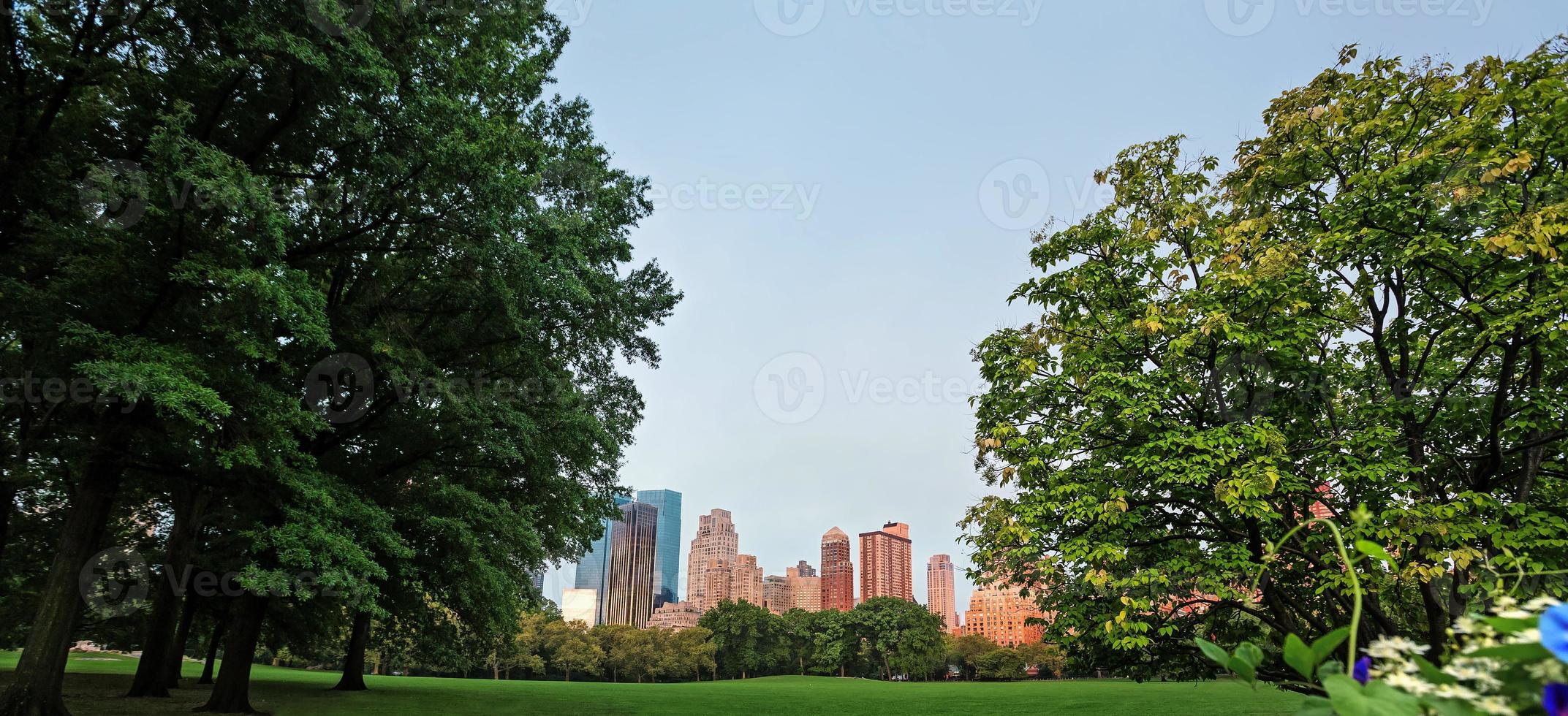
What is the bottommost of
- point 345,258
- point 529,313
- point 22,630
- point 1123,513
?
point 22,630

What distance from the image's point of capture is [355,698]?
2716cm

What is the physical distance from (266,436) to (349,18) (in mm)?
7126

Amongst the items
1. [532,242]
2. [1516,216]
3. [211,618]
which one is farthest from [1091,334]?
[211,618]

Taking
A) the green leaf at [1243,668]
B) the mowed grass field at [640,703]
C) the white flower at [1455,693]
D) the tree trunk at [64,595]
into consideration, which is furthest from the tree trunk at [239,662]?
the white flower at [1455,693]

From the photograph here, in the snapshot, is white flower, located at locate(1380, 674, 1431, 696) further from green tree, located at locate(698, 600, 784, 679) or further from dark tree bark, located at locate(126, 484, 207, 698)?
green tree, located at locate(698, 600, 784, 679)

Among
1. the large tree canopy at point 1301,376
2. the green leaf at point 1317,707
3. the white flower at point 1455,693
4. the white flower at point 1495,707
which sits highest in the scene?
the large tree canopy at point 1301,376

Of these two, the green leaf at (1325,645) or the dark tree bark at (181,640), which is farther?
the dark tree bark at (181,640)

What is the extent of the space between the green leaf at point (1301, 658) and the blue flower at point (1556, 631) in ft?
1.30

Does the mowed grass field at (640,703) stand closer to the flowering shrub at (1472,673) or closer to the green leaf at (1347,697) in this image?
the flowering shrub at (1472,673)

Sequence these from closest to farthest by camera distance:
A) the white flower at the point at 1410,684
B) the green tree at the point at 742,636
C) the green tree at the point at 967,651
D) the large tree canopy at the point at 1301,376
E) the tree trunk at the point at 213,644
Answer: the white flower at the point at 1410,684 < the large tree canopy at the point at 1301,376 < the tree trunk at the point at 213,644 < the green tree at the point at 967,651 < the green tree at the point at 742,636

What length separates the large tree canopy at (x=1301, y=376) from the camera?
31.2 ft

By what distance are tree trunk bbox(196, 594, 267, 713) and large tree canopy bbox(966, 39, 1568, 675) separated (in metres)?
17.5

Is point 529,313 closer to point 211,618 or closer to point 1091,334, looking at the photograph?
point 1091,334

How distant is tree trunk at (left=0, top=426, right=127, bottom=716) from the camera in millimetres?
12391
